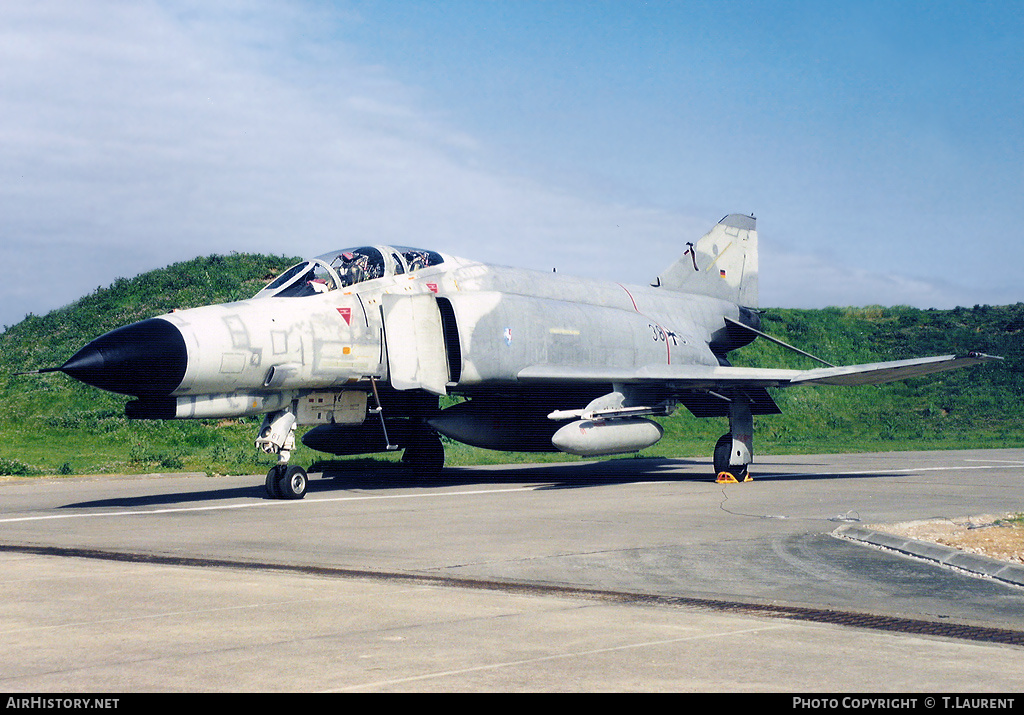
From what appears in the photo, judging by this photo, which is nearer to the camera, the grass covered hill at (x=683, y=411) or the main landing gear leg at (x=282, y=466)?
the main landing gear leg at (x=282, y=466)

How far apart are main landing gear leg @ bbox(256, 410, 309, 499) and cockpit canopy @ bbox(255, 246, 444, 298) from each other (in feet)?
6.18

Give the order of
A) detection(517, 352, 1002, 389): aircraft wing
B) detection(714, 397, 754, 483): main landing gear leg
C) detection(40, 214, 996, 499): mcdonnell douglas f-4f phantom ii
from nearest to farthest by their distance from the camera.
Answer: detection(40, 214, 996, 499): mcdonnell douglas f-4f phantom ii
detection(517, 352, 1002, 389): aircraft wing
detection(714, 397, 754, 483): main landing gear leg

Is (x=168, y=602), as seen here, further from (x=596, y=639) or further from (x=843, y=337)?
(x=843, y=337)

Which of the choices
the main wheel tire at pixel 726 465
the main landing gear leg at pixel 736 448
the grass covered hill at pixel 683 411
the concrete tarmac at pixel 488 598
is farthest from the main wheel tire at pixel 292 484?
the main wheel tire at pixel 726 465

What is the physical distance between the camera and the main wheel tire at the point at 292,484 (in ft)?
46.3

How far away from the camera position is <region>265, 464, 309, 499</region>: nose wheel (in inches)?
556

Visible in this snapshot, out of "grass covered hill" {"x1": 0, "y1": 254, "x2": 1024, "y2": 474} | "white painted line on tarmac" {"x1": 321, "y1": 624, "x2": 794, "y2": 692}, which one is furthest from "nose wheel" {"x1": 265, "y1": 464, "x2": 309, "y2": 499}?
"white painted line on tarmac" {"x1": 321, "y1": 624, "x2": 794, "y2": 692}

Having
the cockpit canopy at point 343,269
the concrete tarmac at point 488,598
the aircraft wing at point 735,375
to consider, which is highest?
the cockpit canopy at point 343,269

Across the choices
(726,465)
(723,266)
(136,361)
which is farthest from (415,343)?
(723,266)

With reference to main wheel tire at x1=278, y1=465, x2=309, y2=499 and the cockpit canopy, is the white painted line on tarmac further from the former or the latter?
the cockpit canopy

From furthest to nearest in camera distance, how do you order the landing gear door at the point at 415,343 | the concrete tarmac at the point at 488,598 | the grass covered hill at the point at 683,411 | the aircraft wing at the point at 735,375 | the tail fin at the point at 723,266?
the grass covered hill at the point at 683,411 → the tail fin at the point at 723,266 → the aircraft wing at the point at 735,375 → the landing gear door at the point at 415,343 → the concrete tarmac at the point at 488,598

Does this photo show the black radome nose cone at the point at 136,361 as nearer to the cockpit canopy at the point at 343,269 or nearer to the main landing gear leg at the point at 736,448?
the cockpit canopy at the point at 343,269

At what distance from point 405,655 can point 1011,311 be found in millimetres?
56601
